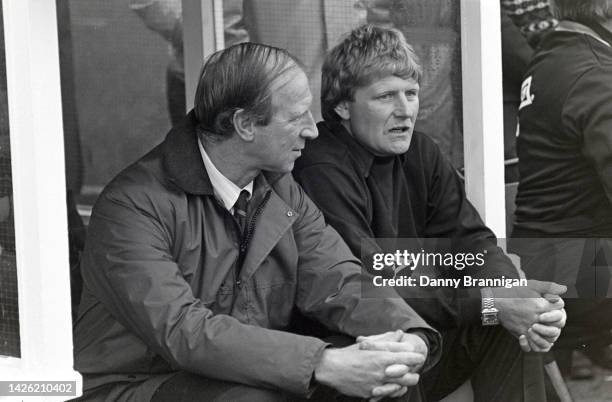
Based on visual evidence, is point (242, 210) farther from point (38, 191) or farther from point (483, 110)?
point (483, 110)

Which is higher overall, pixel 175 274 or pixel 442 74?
pixel 442 74

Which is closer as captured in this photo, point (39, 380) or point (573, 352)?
point (39, 380)

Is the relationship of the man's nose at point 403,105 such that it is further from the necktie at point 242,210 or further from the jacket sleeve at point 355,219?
the necktie at point 242,210

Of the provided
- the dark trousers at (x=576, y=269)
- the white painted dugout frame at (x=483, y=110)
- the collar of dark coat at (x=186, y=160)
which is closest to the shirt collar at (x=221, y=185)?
the collar of dark coat at (x=186, y=160)

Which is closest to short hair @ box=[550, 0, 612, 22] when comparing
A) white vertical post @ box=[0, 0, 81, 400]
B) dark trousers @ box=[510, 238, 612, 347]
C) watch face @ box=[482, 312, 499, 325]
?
dark trousers @ box=[510, 238, 612, 347]

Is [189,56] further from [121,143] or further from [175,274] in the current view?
[175,274]

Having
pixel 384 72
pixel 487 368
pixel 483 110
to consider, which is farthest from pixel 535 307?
pixel 384 72

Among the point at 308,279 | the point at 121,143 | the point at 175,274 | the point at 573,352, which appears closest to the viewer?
the point at 175,274

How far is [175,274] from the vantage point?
252 cm

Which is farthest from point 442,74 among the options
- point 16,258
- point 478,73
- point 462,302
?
point 16,258

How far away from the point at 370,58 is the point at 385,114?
0.16 m

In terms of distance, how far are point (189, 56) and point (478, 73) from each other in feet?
3.12

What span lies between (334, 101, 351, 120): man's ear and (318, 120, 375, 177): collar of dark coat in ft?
0.09

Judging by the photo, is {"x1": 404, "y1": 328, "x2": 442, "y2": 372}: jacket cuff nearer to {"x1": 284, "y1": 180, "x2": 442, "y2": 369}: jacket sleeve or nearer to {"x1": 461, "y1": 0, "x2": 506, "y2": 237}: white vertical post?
{"x1": 284, "y1": 180, "x2": 442, "y2": 369}: jacket sleeve
